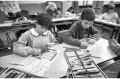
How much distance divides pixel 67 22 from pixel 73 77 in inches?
109

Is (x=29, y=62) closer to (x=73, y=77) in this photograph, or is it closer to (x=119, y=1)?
(x=73, y=77)

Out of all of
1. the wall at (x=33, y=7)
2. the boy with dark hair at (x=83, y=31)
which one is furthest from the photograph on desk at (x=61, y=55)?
the wall at (x=33, y=7)

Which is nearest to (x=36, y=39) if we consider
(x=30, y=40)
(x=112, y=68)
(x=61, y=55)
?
(x=30, y=40)

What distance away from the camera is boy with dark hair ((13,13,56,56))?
3.04 feet

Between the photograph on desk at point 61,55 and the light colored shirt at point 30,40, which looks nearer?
the photograph on desk at point 61,55

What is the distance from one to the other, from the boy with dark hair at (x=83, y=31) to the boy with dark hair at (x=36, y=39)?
32 centimetres

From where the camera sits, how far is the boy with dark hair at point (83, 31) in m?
1.14

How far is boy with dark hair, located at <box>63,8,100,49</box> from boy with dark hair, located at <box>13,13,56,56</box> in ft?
1.04

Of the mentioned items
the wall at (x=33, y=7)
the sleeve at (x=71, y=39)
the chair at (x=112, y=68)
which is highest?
the wall at (x=33, y=7)

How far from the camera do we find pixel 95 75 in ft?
2.05

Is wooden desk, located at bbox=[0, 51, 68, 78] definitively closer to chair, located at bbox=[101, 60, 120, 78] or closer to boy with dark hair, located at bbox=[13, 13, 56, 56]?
boy with dark hair, located at bbox=[13, 13, 56, 56]

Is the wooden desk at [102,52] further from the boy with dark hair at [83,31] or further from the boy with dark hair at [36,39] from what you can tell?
the boy with dark hair at [36,39]

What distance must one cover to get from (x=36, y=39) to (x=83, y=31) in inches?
30.0

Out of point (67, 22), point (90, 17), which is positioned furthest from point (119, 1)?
point (90, 17)
